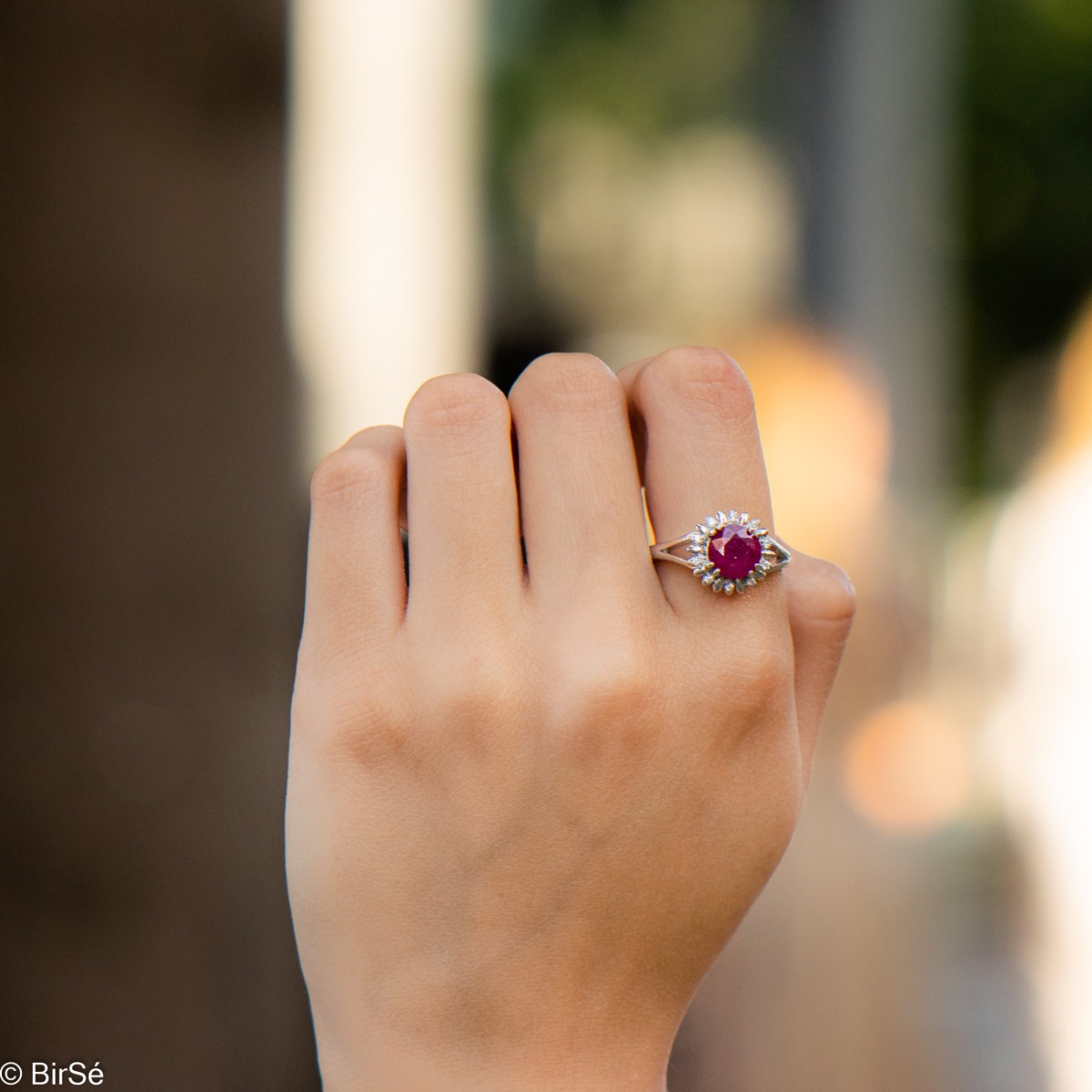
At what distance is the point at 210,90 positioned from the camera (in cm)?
130

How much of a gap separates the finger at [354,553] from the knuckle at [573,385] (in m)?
0.09

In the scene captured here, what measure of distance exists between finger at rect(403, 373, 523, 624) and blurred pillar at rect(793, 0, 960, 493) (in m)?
2.52

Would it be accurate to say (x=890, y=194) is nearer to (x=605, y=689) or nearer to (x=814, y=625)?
(x=814, y=625)

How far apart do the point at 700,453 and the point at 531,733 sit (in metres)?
0.17

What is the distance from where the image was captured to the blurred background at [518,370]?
45.4 inches

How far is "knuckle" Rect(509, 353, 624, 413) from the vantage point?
1.85ft

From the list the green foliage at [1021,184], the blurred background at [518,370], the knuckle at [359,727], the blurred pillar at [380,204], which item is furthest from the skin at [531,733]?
the green foliage at [1021,184]

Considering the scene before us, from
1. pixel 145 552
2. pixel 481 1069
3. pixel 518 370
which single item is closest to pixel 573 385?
pixel 481 1069

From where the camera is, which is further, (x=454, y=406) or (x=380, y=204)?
(x=380, y=204)

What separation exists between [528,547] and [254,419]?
903 mm

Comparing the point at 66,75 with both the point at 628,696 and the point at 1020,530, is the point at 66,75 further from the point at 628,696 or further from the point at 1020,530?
the point at 1020,530

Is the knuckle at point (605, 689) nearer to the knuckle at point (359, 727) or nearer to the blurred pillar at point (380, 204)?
the knuckle at point (359, 727)

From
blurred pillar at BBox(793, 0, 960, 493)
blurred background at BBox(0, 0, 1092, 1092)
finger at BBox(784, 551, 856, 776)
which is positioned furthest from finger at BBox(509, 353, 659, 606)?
blurred pillar at BBox(793, 0, 960, 493)

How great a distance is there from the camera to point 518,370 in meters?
2.48
